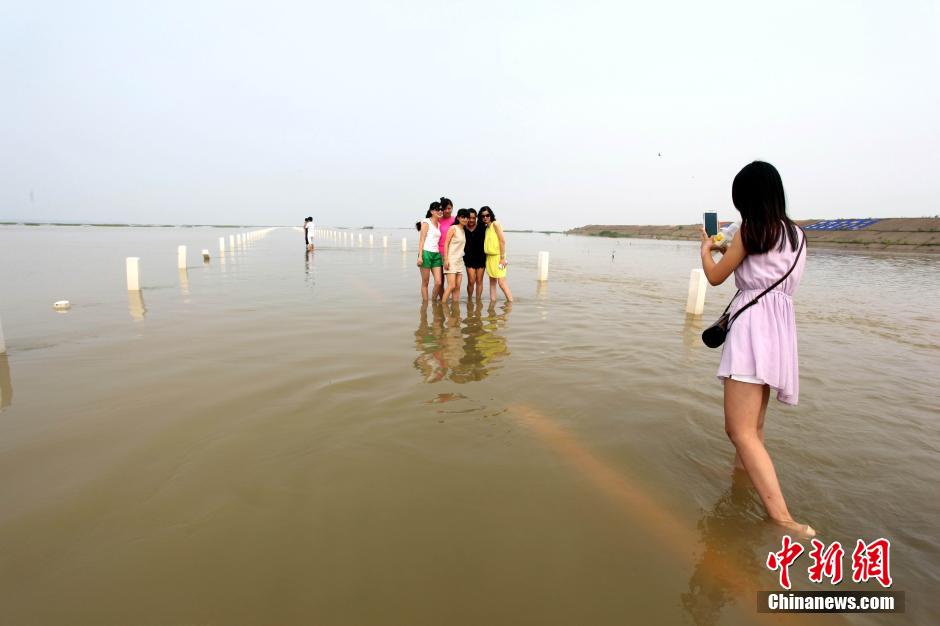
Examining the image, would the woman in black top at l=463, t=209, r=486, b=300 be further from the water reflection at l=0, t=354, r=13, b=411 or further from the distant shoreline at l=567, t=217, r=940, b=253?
the distant shoreline at l=567, t=217, r=940, b=253

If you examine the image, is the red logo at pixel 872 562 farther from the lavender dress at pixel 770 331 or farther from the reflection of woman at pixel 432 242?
the reflection of woman at pixel 432 242

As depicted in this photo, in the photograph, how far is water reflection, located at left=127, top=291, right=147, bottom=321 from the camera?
7.82 m

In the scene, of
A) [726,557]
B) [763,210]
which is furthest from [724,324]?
[726,557]

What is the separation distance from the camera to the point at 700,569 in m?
2.14

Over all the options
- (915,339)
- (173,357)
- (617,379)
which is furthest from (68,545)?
(915,339)

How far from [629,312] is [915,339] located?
15.6 ft

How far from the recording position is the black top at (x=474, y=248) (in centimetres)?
948

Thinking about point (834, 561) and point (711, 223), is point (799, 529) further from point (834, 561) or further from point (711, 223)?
point (711, 223)

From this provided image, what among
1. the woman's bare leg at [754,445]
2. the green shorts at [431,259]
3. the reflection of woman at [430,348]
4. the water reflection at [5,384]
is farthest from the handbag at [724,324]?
the green shorts at [431,259]

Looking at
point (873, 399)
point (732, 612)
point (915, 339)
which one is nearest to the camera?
point (732, 612)

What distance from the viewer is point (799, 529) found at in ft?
7.99

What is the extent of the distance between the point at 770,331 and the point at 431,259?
754 centimetres

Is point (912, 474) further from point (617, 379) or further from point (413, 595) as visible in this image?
point (413, 595)

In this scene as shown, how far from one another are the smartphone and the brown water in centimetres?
167
